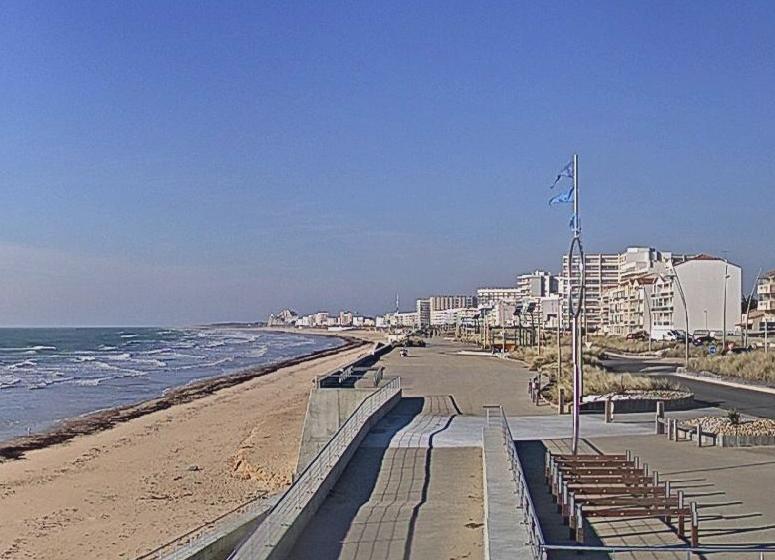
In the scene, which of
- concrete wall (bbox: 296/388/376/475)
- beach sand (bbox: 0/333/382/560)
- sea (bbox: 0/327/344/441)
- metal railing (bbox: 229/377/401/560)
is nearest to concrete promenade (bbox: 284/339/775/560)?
metal railing (bbox: 229/377/401/560)

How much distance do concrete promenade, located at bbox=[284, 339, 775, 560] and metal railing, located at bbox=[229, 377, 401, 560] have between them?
26cm

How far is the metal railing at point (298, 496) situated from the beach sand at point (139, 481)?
3.03 m

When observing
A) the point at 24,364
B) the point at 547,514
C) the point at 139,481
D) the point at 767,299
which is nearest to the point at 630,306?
the point at 767,299

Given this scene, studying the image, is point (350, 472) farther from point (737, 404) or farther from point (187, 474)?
point (737, 404)

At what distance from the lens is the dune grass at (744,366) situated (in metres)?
32.7

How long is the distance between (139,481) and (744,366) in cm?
2364

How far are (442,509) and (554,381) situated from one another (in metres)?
19.8

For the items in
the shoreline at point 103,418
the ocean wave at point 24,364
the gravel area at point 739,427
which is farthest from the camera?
the ocean wave at point 24,364

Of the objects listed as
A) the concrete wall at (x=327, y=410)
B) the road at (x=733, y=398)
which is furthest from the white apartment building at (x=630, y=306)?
the concrete wall at (x=327, y=410)

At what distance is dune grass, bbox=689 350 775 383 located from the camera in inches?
1286

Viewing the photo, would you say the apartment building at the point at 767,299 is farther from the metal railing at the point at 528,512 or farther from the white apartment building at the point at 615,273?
the metal railing at the point at 528,512

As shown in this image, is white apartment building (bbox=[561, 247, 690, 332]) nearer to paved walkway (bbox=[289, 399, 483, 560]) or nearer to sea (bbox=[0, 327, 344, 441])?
sea (bbox=[0, 327, 344, 441])

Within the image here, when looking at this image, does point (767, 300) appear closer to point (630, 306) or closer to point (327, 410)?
point (630, 306)

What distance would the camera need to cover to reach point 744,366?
35.4 meters
